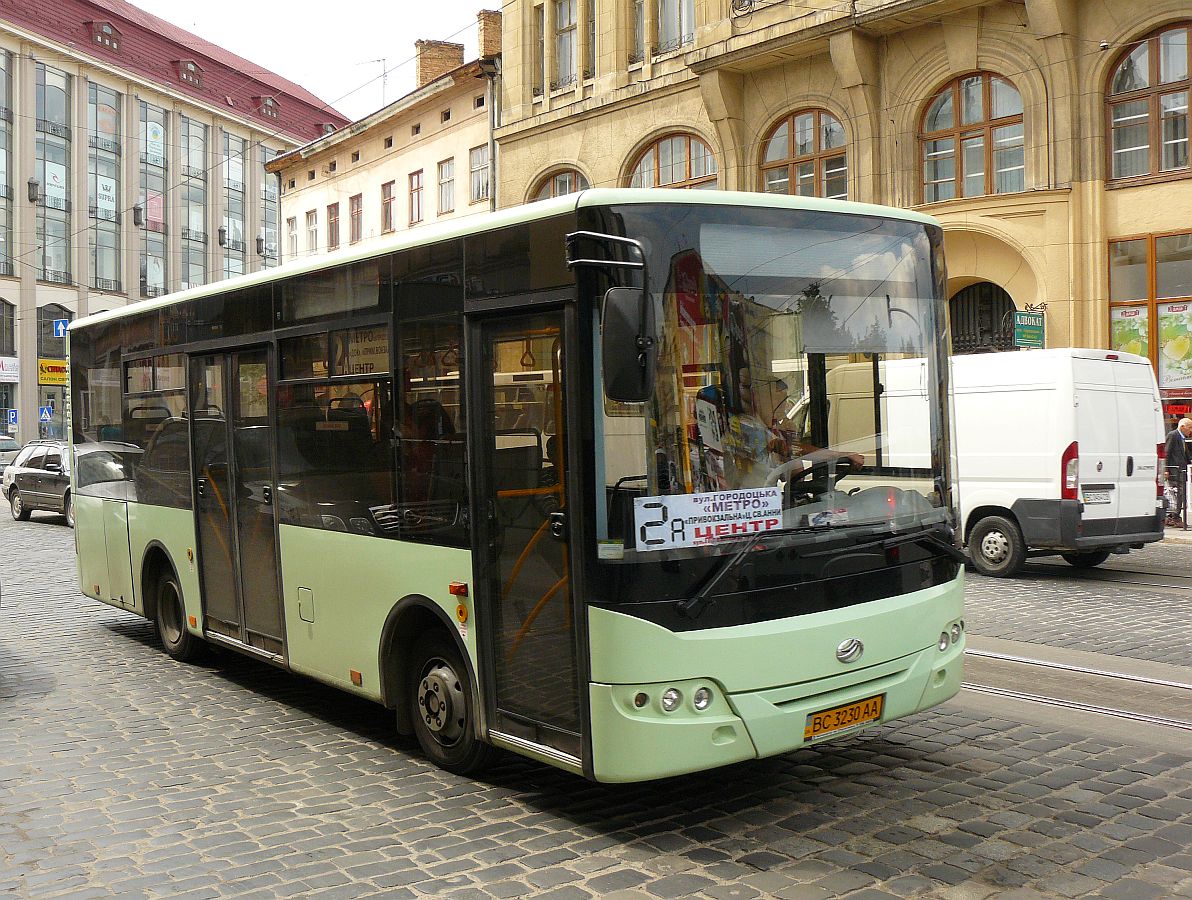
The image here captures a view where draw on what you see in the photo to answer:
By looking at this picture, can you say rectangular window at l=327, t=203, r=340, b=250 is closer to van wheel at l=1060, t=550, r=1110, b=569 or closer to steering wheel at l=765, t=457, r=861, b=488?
van wheel at l=1060, t=550, r=1110, b=569

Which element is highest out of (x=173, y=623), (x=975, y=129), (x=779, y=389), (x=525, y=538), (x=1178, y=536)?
(x=975, y=129)

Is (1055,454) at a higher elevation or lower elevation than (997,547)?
higher

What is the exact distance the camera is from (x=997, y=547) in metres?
13.9

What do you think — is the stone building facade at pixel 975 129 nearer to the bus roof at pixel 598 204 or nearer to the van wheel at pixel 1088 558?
the van wheel at pixel 1088 558

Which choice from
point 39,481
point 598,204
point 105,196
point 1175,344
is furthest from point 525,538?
point 105,196

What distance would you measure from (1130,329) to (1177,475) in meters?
4.12

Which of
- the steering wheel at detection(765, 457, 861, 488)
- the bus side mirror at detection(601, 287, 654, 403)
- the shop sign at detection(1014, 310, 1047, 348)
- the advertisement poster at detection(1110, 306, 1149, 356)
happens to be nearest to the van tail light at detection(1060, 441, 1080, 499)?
the steering wheel at detection(765, 457, 861, 488)

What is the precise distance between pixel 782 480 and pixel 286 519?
140 inches

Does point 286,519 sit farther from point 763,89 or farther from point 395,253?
point 763,89

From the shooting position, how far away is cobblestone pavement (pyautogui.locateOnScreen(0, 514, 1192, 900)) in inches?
186

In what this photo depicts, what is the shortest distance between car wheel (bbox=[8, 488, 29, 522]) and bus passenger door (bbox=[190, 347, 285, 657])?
65.7 feet

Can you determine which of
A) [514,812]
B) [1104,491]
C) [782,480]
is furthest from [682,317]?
[1104,491]

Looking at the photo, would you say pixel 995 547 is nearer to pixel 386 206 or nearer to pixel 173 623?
pixel 173 623

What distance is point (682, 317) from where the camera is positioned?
A: 506cm
